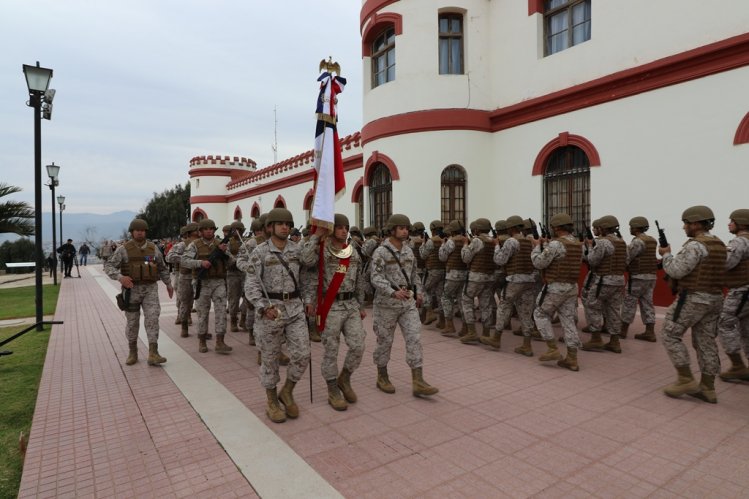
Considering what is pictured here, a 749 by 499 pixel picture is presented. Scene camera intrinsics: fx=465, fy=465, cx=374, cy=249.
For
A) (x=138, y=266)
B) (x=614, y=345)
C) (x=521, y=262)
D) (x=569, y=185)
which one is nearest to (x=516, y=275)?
(x=521, y=262)

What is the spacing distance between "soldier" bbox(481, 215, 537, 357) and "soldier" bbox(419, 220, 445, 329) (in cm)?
175

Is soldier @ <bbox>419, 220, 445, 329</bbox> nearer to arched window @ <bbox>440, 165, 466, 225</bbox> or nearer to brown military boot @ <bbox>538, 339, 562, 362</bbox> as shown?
brown military boot @ <bbox>538, 339, 562, 362</bbox>

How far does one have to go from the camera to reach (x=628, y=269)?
290 inches

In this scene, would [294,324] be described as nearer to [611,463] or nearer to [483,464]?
[483,464]

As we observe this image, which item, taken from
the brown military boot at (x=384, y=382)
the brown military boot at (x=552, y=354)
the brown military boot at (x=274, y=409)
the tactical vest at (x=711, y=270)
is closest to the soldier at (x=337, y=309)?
the brown military boot at (x=384, y=382)

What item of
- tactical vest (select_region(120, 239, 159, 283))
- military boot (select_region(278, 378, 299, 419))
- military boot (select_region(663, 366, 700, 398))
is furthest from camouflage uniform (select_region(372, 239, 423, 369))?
tactical vest (select_region(120, 239, 159, 283))

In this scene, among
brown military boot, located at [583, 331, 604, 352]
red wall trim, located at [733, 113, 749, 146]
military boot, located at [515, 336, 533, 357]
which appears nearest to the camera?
military boot, located at [515, 336, 533, 357]

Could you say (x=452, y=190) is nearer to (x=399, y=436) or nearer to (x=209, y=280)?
(x=209, y=280)

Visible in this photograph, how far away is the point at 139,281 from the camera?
618 cm

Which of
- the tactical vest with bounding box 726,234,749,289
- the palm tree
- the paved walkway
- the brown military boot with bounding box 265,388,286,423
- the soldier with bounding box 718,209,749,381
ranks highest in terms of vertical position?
the palm tree

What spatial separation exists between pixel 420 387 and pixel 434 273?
4004 millimetres

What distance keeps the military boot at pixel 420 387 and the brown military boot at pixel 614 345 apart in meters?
3.25

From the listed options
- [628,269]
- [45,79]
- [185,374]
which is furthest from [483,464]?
[45,79]

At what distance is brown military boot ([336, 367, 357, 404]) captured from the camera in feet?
15.6
